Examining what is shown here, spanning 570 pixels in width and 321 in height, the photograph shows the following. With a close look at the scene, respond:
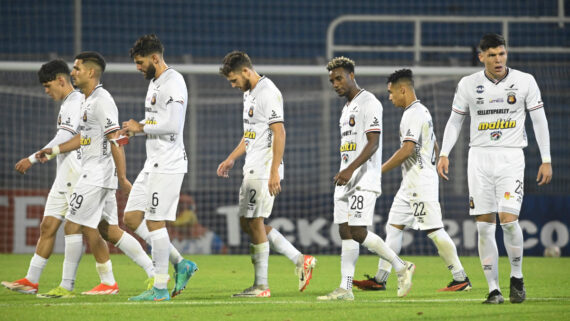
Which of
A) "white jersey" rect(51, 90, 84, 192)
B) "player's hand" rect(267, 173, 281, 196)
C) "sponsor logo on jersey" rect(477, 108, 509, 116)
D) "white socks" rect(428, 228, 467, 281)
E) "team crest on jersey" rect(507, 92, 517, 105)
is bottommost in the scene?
"white socks" rect(428, 228, 467, 281)

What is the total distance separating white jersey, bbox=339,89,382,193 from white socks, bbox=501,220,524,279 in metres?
1.12

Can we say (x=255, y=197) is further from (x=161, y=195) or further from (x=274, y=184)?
(x=161, y=195)

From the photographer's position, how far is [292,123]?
54.2ft

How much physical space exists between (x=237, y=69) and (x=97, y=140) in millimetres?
1310

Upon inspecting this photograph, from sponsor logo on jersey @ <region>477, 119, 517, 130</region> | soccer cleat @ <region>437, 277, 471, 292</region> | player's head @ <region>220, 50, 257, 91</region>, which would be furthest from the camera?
soccer cleat @ <region>437, 277, 471, 292</region>

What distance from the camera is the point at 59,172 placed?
26.3 ft

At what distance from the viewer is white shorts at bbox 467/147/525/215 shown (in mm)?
6867

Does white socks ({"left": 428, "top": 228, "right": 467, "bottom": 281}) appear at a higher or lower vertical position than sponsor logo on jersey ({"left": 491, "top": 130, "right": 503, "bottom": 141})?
lower

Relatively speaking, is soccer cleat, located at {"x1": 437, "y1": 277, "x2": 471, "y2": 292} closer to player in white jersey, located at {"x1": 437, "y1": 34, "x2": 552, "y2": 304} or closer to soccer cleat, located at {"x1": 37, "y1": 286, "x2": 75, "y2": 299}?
player in white jersey, located at {"x1": 437, "y1": 34, "x2": 552, "y2": 304}

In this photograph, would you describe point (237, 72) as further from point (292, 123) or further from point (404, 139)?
point (292, 123)

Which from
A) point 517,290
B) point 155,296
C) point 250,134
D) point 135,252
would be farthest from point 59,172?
point 517,290

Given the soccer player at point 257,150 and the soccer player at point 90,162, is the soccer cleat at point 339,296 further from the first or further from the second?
the soccer player at point 90,162

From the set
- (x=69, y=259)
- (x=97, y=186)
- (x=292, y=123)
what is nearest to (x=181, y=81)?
(x=97, y=186)

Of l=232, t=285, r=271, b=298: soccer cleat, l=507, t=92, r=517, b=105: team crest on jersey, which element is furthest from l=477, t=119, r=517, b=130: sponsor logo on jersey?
l=232, t=285, r=271, b=298: soccer cleat
